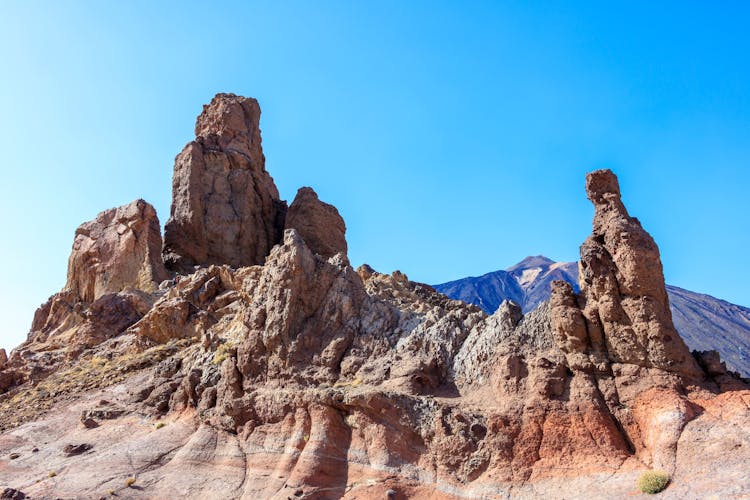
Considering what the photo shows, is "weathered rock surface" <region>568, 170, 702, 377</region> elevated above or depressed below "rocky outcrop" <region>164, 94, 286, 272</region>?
below

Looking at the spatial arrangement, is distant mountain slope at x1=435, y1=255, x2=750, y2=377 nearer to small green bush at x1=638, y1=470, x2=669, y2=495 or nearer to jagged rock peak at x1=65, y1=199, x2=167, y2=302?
jagged rock peak at x1=65, y1=199, x2=167, y2=302

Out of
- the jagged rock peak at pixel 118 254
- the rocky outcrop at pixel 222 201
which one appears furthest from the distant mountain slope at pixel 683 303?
the jagged rock peak at pixel 118 254

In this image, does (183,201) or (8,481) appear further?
(183,201)

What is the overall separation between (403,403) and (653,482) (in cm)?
765

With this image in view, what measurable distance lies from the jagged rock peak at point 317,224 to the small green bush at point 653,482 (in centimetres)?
3745

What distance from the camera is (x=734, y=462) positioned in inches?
596

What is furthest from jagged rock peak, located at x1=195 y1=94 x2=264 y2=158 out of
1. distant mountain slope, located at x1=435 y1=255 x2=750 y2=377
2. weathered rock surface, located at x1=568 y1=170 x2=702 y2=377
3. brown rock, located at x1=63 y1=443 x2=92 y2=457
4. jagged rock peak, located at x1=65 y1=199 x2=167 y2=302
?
weathered rock surface, located at x1=568 y1=170 x2=702 y2=377

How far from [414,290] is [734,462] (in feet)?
64.5

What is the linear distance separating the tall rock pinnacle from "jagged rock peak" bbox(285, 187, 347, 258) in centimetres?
3241

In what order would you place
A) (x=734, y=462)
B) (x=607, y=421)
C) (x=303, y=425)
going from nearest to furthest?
(x=734, y=462) < (x=607, y=421) < (x=303, y=425)

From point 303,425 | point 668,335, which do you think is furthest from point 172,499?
point 668,335

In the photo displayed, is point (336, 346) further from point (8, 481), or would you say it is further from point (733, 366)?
point (733, 366)

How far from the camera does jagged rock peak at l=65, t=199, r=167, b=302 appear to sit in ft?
162

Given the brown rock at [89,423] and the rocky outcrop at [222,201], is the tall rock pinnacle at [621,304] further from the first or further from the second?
the rocky outcrop at [222,201]
